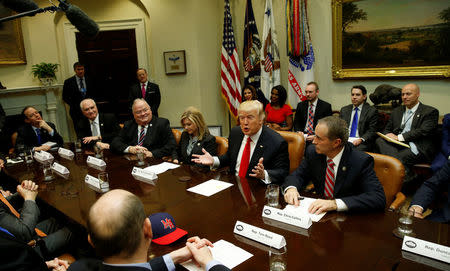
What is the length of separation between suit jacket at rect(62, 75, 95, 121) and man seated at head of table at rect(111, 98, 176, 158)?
3164 mm

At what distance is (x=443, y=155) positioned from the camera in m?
4.01

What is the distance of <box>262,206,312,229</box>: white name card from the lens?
5.72ft

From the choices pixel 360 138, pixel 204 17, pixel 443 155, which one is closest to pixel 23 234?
pixel 360 138

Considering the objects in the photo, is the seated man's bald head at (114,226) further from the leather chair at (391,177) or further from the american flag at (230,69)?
the american flag at (230,69)

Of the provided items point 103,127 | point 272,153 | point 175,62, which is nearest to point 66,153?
point 103,127

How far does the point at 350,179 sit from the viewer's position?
2.15m

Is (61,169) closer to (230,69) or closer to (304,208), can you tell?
(304,208)

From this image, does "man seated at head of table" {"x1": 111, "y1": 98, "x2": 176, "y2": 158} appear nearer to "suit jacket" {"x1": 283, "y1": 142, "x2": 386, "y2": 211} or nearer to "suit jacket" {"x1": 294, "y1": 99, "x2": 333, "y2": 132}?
"suit jacket" {"x1": 283, "y1": 142, "x2": 386, "y2": 211}

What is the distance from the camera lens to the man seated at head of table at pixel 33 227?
209cm

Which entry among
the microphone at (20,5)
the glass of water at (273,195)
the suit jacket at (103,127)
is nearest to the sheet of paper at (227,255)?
the glass of water at (273,195)

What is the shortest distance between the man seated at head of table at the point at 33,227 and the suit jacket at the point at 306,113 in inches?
149

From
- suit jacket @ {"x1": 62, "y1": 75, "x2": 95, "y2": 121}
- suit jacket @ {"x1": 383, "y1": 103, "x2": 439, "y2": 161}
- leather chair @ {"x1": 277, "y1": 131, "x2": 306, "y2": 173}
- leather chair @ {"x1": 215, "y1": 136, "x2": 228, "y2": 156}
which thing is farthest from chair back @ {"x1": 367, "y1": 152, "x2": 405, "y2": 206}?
suit jacket @ {"x1": 62, "y1": 75, "x2": 95, "y2": 121}

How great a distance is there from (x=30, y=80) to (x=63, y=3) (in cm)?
616

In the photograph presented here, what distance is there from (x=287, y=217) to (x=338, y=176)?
0.61 m
